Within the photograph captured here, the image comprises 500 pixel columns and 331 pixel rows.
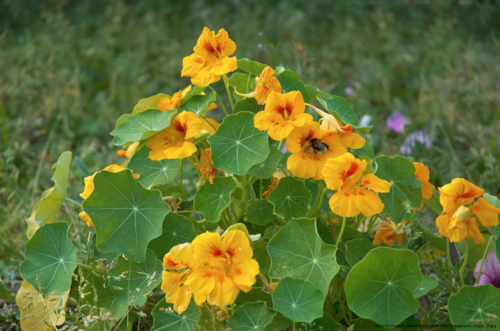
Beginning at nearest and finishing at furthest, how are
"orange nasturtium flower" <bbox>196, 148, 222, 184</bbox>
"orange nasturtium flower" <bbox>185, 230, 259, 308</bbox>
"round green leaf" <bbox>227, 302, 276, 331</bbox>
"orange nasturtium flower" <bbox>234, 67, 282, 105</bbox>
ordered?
"orange nasturtium flower" <bbox>185, 230, 259, 308</bbox> → "round green leaf" <bbox>227, 302, 276, 331</bbox> → "orange nasturtium flower" <bbox>234, 67, 282, 105</bbox> → "orange nasturtium flower" <bbox>196, 148, 222, 184</bbox>

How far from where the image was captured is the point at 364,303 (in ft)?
3.67

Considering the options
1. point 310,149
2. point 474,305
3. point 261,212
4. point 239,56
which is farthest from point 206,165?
point 239,56

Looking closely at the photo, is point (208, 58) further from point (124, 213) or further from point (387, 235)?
point (387, 235)

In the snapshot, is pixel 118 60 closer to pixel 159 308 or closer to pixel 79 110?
pixel 79 110

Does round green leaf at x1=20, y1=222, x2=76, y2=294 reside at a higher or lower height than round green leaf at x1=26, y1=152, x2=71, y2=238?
lower

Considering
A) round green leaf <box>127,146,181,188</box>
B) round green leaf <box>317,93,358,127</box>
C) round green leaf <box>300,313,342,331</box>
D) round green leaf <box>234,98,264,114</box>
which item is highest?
round green leaf <box>234,98,264,114</box>

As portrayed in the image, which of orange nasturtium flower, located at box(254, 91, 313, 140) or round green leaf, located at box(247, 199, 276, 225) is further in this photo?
round green leaf, located at box(247, 199, 276, 225)

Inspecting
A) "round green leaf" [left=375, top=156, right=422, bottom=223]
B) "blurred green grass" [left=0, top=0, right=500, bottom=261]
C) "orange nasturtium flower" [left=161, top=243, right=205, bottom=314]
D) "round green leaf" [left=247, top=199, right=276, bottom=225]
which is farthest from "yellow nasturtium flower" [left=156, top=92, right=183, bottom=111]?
"blurred green grass" [left=0, top=0, right=500, bottom=261]

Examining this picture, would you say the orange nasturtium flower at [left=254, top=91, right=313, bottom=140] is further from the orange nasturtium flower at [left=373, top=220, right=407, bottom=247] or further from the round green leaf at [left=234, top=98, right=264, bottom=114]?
the orange nasturtium flower at [left=373, top=220, right=407, bottom=247]

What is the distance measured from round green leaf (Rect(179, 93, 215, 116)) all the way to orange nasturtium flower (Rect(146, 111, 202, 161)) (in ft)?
0.22

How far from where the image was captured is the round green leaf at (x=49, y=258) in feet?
4.10

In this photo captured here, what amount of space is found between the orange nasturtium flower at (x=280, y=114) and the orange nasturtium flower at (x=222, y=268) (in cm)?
28

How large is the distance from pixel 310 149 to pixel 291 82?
0.98ft

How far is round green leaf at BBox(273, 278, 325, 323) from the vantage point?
1069mm
